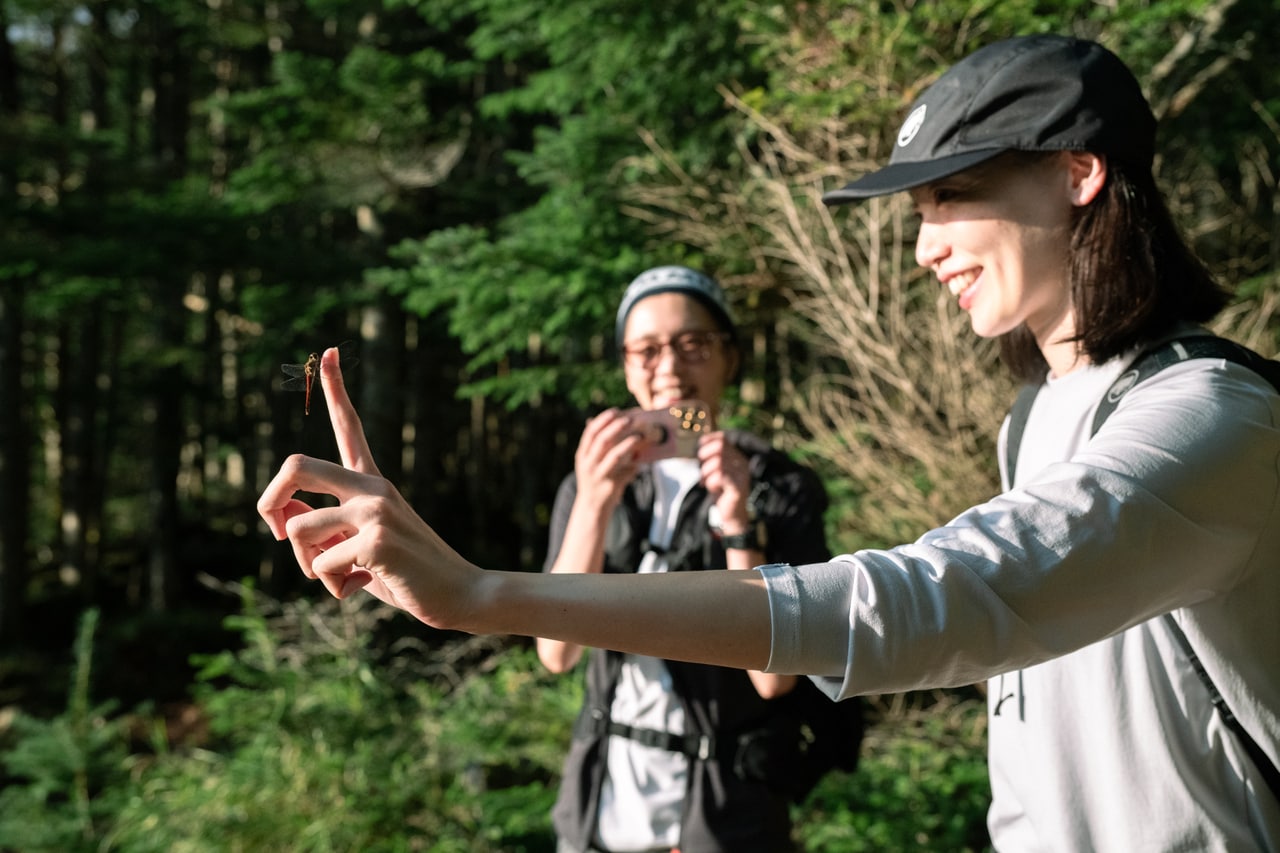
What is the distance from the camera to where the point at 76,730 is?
503 cm

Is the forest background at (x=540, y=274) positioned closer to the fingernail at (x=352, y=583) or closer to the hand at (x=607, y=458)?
the fingernail at (x=352, y=583)

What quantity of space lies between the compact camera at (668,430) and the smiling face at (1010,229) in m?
0.79

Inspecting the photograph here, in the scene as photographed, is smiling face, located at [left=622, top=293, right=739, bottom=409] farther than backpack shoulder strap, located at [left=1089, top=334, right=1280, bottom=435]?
Yes

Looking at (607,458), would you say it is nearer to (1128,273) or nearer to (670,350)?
(670,350)

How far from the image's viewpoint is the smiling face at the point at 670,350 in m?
2.43

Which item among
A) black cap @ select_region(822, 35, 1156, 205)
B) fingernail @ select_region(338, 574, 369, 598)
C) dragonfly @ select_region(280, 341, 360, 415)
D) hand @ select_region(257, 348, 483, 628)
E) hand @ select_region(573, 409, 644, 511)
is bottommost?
fingernail @ select_region(338, 574, 369, 598)

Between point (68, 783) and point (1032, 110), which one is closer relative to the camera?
point (1032, 110)

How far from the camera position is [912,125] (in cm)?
138

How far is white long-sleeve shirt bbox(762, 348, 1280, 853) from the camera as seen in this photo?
930mm

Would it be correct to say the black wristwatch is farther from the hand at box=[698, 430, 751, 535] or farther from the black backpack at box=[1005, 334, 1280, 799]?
the black backpack at box=[1005, 334, 1280, 799]

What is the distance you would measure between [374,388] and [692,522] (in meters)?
5.86

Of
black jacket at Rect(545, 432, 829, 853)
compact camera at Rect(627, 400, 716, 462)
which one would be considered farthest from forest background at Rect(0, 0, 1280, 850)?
black jacket at Rect(545, 432, 829, 853)


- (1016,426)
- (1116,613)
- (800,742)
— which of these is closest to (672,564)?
(800,742)

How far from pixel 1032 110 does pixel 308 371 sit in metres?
0.91
